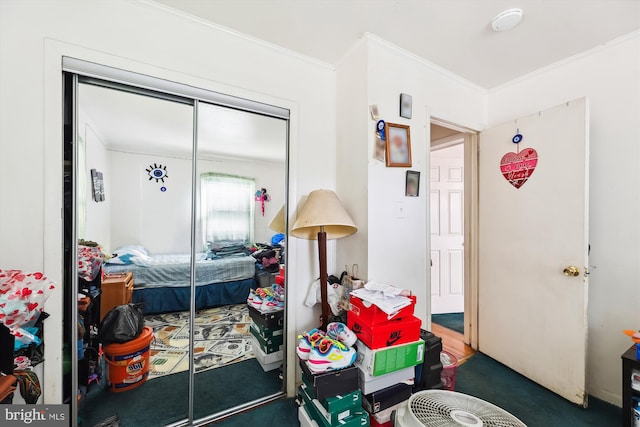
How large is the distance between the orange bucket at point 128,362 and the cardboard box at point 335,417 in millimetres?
1008

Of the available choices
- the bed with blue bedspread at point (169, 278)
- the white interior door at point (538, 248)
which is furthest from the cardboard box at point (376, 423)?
the white interior door at point (538, 248)

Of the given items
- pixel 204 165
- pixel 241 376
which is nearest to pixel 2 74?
pixel 204 165

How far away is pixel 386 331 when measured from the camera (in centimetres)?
139

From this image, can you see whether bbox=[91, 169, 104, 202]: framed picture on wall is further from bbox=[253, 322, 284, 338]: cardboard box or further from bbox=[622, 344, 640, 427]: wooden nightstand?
bbox=[622, 344, 640, 427]: wooden nightstand

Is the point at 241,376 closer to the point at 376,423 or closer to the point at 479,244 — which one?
the point at 376,423

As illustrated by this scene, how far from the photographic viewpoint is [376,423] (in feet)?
4.73

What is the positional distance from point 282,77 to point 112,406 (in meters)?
2.32

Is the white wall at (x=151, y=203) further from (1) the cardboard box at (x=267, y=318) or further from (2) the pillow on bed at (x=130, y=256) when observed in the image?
(1) the cardboard box at (x=267, y=318)

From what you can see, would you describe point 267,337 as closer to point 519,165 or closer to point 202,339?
point 202,339

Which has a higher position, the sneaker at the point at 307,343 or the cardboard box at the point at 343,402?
the sneaker at the point at 307,343

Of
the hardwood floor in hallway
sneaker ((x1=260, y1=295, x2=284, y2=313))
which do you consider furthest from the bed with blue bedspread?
the hardwood floor in hallway

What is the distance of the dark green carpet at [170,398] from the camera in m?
1.51

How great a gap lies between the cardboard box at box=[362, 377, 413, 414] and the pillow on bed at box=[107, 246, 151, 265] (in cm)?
151

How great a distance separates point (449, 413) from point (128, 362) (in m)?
1.72
